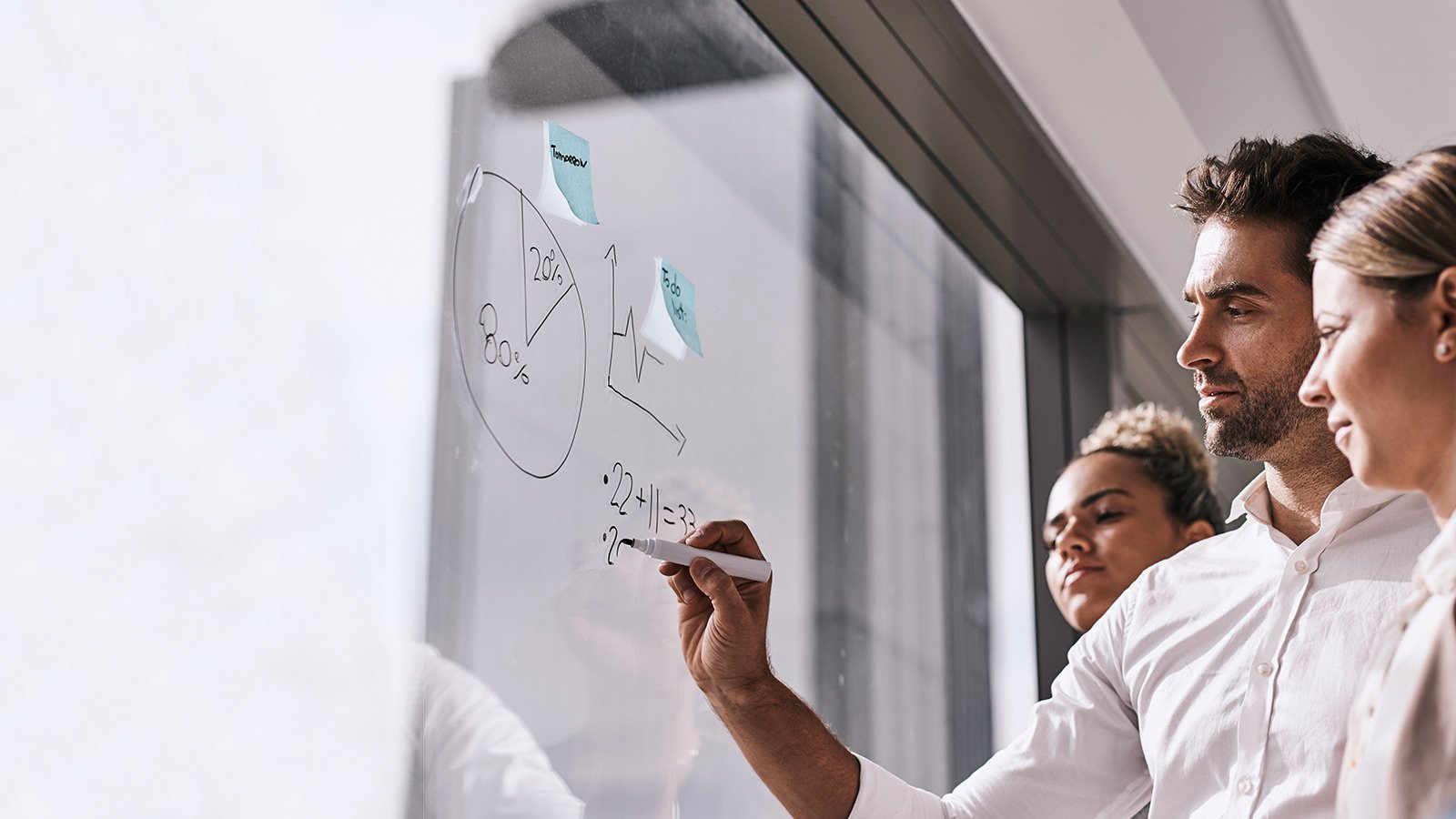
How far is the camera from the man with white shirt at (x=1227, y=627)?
121cm

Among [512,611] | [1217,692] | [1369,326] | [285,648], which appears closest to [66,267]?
[285,648]

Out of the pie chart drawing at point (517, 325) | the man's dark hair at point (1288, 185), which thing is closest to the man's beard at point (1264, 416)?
the man's dark hair at point (1288, 185)

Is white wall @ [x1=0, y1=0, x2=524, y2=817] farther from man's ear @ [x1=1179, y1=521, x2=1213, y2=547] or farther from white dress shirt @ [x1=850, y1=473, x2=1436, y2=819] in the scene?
man's ear @ [x1=1179, y1=521, x2=1213, y2=547]

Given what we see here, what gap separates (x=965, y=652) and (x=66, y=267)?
1.69 metres

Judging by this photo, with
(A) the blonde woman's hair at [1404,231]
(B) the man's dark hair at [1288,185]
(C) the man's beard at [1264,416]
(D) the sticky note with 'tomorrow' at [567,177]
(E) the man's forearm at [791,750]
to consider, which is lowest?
(E) the man's forearm at [791,750]

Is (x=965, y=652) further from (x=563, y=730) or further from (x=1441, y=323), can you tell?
(x=1441, y=323)

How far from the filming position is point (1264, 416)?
1.33 m

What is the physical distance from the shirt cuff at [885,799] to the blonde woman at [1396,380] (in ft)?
2.04

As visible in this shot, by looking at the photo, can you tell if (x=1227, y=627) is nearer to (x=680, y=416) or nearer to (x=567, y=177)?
(x=680, y=416)

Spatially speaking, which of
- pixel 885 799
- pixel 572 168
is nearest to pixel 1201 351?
pixel 885 799

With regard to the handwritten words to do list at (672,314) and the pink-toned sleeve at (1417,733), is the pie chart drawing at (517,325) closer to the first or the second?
the handwritten words to do list at (672,314)

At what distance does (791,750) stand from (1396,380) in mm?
684

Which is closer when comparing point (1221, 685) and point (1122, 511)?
point (1221, 685)

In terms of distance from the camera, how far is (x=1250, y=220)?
1.40m
